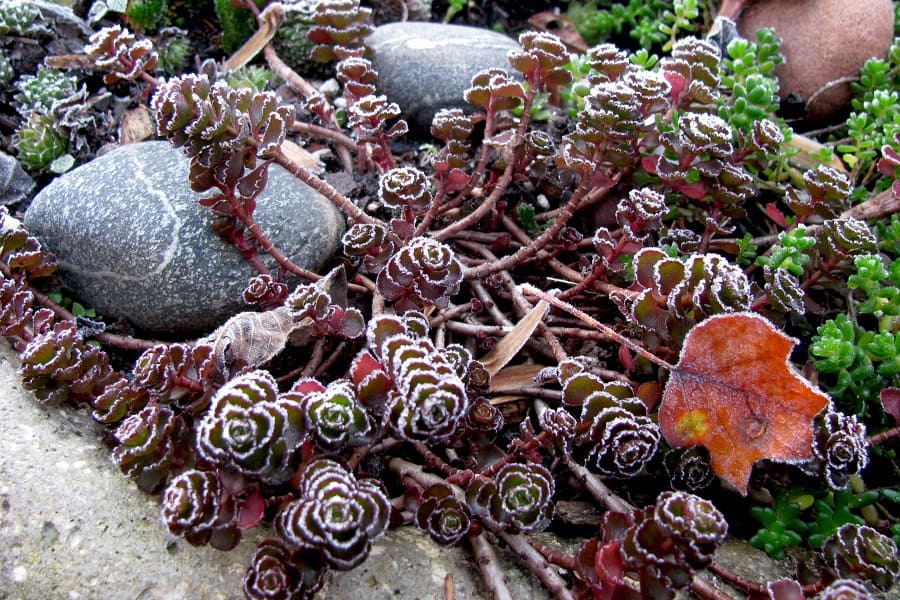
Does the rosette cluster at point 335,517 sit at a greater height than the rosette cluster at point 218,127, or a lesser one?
lesser

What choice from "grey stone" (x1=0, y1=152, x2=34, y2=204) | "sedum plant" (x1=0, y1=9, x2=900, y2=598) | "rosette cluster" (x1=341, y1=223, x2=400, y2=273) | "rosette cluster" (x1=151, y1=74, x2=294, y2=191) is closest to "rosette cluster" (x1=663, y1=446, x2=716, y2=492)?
"sedum plant" (x1=0, y1=9, x2=900, y2=598)

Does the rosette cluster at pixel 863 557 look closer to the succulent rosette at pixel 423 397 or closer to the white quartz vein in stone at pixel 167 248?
the succulent rosette at pixel 423 397

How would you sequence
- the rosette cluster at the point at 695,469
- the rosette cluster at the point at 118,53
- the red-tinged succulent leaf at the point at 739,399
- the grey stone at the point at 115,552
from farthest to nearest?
the rosette cluster at the point at 118,53
the rosette cluster at the point at 695,469
the red-tinged succulent leaf at the point at 739,399
the grey stone at the point at 115,552

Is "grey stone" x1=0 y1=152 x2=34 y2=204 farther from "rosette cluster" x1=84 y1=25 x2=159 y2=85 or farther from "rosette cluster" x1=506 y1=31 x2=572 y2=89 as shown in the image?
"rosette cluster" x1=506 y1=31 x2=572 y2=89

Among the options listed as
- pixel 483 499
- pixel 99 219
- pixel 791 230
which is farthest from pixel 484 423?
pixel 99 219

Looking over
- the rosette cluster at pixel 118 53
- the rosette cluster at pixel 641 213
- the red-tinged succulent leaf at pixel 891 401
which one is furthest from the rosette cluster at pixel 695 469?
the rosette cluster at pixel 118 53

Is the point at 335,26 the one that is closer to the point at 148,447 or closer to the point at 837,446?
the point at 148,447

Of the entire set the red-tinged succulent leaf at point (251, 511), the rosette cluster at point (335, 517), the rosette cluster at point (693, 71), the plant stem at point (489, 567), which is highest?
the rosette cluster at point (693, 71)

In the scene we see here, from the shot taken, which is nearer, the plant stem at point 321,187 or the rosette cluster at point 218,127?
the rosette cluster at point 218,127
